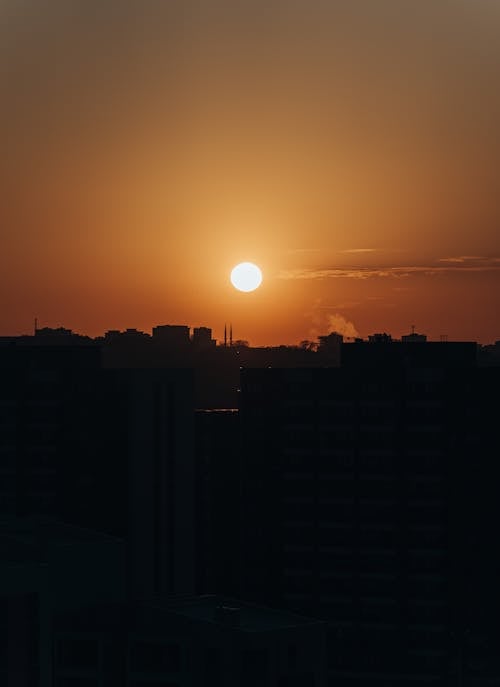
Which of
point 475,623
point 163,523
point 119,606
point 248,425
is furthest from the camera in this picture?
point 163,523

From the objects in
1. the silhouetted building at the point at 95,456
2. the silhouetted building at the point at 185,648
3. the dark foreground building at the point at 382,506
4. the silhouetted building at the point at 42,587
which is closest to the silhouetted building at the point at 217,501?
the silhouetted building at the point at 95,456

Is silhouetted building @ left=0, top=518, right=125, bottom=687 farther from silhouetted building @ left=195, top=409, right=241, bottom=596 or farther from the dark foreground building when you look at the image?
silhouetted building @ left=195, top=409, right=241, bottom=596

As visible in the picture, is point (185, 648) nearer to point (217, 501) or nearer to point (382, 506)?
point (382, 506)

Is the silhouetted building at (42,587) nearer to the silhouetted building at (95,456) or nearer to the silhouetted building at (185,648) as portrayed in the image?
the silhouetted building at (185,648)

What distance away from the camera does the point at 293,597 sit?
418 feet

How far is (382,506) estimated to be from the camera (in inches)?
5005

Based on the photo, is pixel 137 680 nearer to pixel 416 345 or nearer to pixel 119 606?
pixel 119 606

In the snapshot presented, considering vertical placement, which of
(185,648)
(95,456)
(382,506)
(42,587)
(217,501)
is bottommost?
(185,648)

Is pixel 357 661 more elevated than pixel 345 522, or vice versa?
pixel 345 522

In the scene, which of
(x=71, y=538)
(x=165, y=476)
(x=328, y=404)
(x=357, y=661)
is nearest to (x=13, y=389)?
(x=165, y=476)

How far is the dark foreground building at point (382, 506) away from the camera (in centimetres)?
12281

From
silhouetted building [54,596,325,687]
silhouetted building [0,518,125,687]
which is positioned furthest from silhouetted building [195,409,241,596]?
silhouetted building [0,518,125,687]

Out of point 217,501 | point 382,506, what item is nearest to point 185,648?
point 382,506

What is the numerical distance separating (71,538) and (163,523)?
59.5 metres
